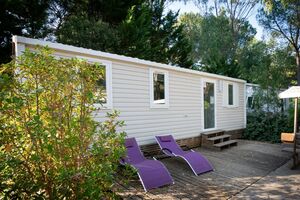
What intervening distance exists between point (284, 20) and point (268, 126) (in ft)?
43.6

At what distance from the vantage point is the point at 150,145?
22.3 ft

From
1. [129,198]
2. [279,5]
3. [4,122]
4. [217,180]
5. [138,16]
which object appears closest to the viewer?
[4,122]

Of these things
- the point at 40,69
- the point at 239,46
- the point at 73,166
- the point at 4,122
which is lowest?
Result: the point at 73,166

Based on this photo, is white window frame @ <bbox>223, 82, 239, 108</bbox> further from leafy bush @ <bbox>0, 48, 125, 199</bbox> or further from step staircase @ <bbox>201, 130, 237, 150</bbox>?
leafy bush @ <bbox>0, 48, 125, 199</bbox>

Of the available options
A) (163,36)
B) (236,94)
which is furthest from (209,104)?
(163,36)

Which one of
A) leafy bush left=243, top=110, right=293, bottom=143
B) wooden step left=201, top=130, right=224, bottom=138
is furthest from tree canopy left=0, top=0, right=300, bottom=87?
wooden step left=201, top=130, right=224, bottom=138

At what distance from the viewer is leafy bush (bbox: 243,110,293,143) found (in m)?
10.6

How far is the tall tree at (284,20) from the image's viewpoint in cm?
1874

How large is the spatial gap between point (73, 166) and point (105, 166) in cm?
35

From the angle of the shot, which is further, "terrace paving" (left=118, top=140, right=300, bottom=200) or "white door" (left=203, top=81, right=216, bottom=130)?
"white door" (left=203, top=81, right=216, bottom=130)

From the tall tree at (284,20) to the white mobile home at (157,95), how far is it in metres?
12.7

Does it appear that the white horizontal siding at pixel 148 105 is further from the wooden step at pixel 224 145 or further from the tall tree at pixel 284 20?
the tall tree at pixel 284 20

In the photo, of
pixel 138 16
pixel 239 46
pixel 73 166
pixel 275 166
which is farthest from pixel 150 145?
pixel 239 46

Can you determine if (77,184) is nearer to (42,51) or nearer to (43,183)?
(43,183)
